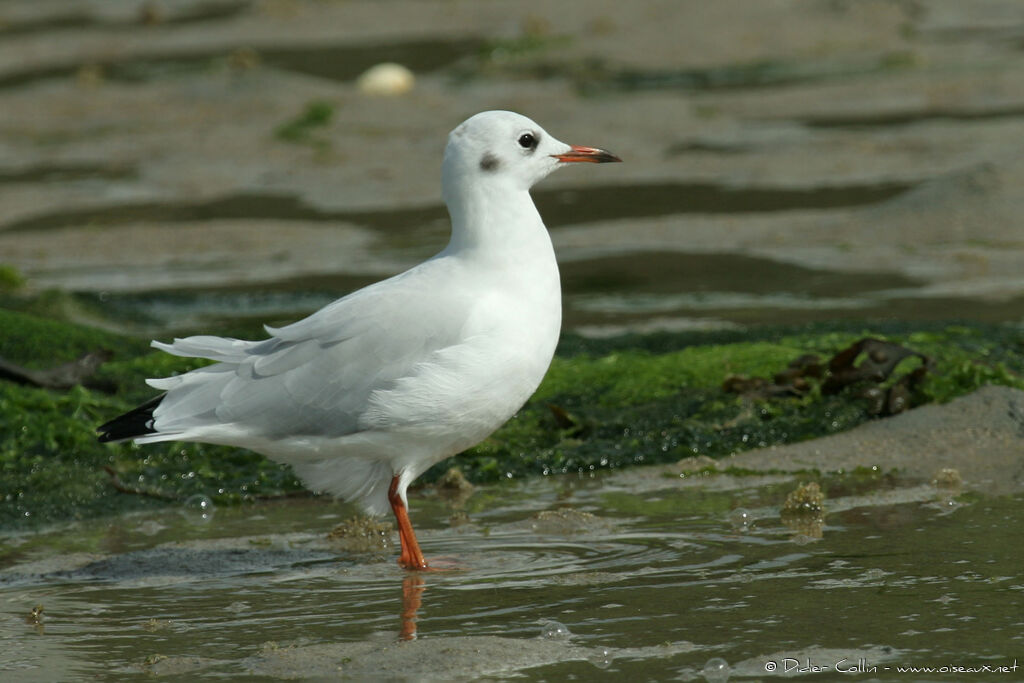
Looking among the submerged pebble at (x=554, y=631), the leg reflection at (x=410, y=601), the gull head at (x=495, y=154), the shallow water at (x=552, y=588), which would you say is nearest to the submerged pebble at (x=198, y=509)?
the shallow water at (x=552, y=588)

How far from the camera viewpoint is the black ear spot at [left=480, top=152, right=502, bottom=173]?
579 cm

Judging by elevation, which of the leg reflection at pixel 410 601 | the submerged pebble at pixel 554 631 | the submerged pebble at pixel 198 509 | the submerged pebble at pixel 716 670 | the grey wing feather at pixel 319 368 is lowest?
the submerged pebble at pixel 198 509

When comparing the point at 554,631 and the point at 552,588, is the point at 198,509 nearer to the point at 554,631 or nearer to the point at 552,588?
the point at 552,588

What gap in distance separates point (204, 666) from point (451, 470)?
2.35m

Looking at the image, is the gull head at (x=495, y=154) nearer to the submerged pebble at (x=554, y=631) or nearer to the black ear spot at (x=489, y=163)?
the black ear spot at (x=489, y=163)

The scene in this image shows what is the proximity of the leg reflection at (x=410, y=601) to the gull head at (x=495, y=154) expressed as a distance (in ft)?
4.93

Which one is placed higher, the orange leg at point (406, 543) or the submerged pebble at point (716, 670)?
the submerged pebble at point (716, 670)

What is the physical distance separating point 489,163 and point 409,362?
86 cm

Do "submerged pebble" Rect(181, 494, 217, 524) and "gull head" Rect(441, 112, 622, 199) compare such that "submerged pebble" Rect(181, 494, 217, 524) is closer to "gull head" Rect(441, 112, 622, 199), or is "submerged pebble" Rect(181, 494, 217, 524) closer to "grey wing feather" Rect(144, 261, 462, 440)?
"grey wing feather" Rect(144, 261, 462, 440)

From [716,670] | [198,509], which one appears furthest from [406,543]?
[716,670]

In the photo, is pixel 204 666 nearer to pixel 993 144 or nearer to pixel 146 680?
pixel 146 680

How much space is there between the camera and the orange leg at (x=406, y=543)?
5.43 m

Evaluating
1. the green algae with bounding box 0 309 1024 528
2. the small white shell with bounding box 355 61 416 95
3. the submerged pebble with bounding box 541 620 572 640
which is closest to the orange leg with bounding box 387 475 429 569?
the submerged pebble with bounding box 541 620 572 640

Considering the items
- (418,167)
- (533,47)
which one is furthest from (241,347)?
(533,47)
